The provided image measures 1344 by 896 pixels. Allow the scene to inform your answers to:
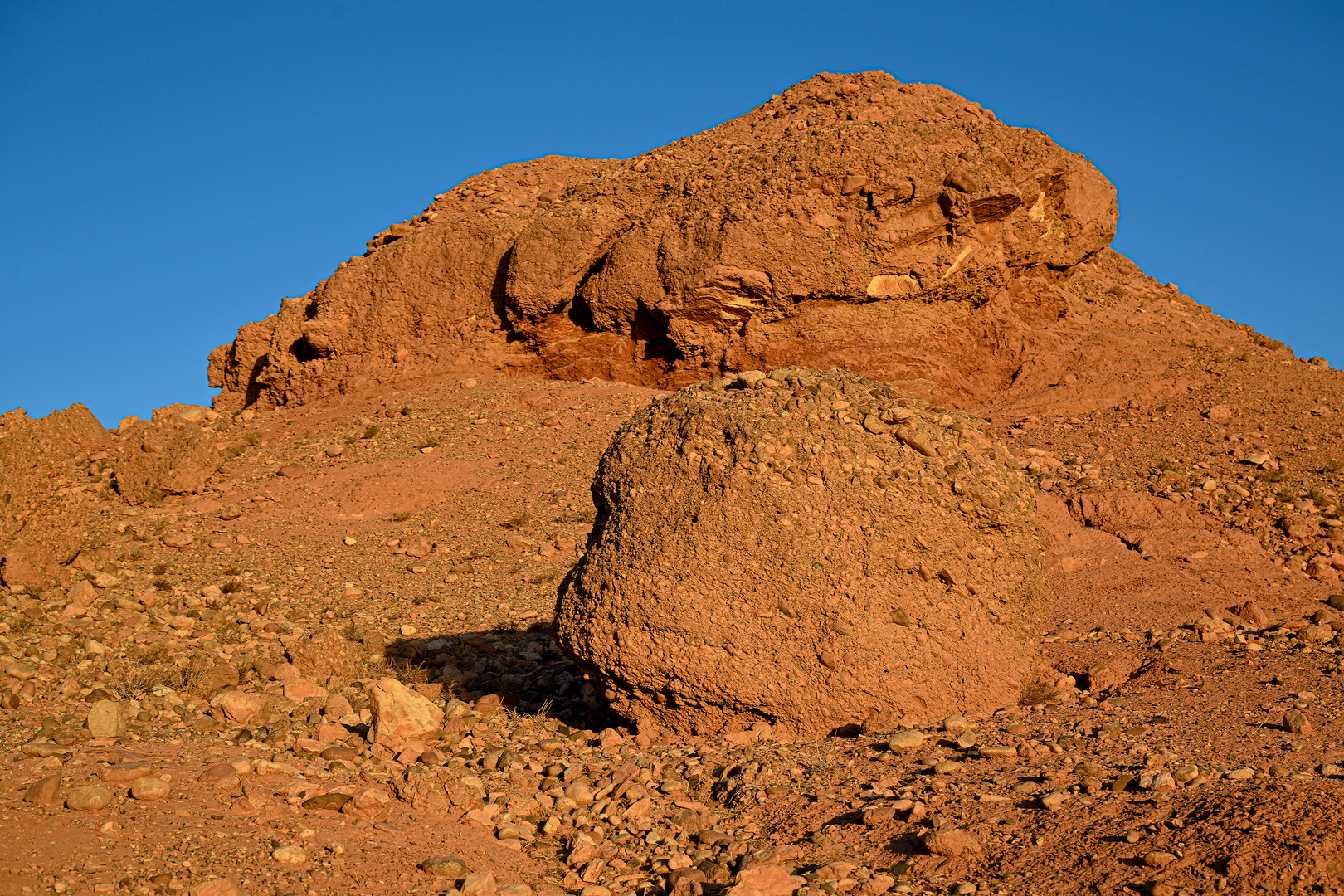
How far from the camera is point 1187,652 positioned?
20.0 ft

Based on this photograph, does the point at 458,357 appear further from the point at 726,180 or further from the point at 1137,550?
the point at 1137,550

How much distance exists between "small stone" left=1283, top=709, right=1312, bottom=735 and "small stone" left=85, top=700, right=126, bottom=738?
5.37m

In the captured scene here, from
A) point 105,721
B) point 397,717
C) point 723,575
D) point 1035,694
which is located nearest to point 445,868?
point 397,717

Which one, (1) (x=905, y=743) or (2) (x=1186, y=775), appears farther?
(1) (x=905, y=743)

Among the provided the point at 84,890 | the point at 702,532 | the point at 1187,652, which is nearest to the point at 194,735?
the point at 84,890

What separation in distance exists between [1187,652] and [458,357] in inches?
405

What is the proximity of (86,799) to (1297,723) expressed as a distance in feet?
15.9

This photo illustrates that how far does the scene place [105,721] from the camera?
4855 mm

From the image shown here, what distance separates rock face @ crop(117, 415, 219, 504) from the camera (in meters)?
10.7

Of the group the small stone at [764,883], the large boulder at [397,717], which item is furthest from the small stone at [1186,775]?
the large boulder at [397,717]

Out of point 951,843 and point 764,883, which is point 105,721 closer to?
point 764,883

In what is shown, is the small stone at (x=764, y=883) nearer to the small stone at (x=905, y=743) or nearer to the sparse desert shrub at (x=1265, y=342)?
the small stone at (x=905, y=743)

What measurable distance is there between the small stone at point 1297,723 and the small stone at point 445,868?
3.51m

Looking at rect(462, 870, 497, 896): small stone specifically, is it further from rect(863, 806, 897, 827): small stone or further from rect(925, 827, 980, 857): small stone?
rect(925, 827, 980, 857): small stone
